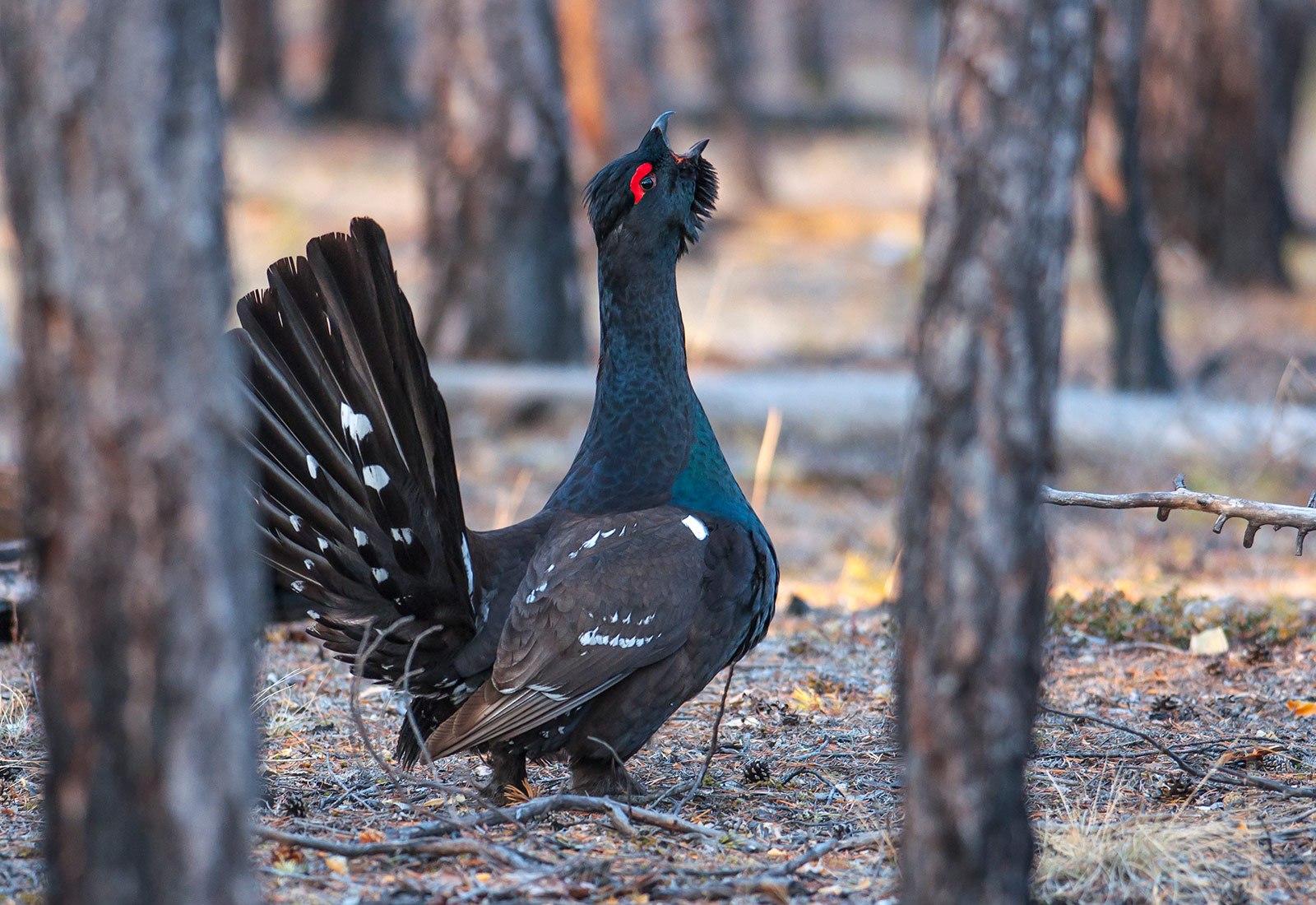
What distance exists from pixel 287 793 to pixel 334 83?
23.7 meters

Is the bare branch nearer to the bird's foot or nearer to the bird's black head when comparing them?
the bird's black head

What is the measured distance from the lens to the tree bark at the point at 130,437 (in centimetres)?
202

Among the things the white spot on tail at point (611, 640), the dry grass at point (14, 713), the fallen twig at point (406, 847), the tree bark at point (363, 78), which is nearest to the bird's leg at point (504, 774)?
the white spot on tail at point (611, 640)

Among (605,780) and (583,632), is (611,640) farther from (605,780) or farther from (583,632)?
(605,780)

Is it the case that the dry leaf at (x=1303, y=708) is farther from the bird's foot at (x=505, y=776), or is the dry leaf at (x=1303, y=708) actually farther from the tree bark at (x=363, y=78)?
the tree bark at (x=363, y=78)

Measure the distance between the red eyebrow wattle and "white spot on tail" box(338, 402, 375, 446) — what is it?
1145 millimetres

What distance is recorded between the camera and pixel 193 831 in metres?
2.08

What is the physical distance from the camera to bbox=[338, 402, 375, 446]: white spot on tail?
3.81 m

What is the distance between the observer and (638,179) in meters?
4.36

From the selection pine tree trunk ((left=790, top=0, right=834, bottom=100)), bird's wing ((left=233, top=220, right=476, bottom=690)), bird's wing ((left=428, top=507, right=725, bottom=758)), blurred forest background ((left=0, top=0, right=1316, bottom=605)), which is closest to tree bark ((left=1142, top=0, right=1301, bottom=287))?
blurred forest background ((left=0, top=0, right=1316, bottom=605))

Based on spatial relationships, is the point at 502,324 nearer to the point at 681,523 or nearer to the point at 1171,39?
the point at 681,523

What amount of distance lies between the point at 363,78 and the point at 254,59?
75.5 inches

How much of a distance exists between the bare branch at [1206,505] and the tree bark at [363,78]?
77.0 feet

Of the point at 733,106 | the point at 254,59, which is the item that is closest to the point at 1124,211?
the point at 733,106
